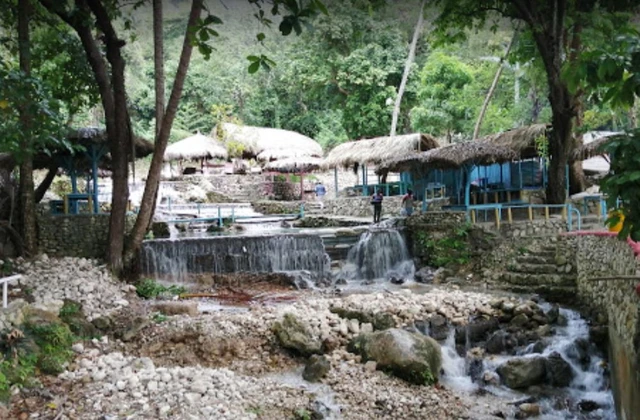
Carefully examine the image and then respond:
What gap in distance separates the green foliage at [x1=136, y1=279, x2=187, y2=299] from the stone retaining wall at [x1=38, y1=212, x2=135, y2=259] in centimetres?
173

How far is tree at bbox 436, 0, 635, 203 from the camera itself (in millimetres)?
11555

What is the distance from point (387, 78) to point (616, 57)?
2325 cm

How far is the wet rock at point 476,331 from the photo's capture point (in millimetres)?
8492

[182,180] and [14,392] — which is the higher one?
[182,180]

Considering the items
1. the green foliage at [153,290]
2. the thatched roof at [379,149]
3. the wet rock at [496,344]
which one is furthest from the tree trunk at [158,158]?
the thatched roof at [379,149]

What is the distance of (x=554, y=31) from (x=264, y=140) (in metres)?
16.3

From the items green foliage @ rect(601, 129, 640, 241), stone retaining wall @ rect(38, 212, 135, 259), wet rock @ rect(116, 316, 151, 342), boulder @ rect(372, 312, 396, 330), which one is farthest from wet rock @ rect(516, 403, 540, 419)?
stone retaining wall @ rect(38, 212, 135, 259)

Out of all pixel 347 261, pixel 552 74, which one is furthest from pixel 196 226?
pixel 552 74

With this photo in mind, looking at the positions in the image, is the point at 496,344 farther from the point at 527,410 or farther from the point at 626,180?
the point at 626,180

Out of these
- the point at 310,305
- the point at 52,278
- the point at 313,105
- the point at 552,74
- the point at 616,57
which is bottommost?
the point at 310,305

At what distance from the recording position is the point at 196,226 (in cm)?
1747

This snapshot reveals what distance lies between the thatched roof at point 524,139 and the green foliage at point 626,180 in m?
11.8

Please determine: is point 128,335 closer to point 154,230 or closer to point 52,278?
point 52,278

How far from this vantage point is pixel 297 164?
22.3 metres
